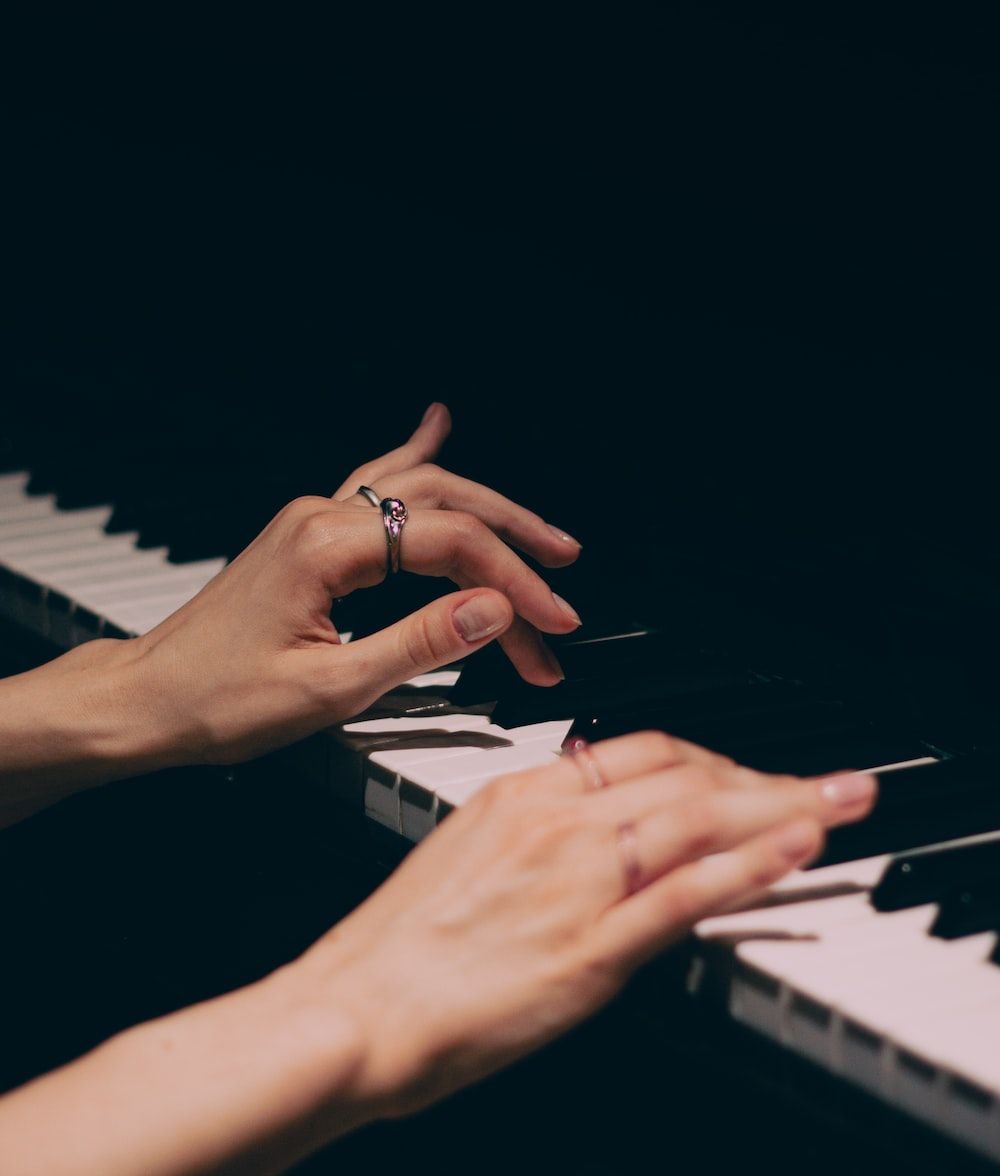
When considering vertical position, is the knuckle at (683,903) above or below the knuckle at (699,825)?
below

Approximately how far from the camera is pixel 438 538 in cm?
138

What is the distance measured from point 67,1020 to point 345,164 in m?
1.20

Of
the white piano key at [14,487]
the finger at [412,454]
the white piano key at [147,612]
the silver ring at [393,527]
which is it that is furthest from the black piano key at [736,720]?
the white piano key at [14,487]

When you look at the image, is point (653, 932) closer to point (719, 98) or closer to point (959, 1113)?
point (959, 1113)

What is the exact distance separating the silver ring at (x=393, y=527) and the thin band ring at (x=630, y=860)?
1.47 ft

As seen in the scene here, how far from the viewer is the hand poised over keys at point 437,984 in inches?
36.7

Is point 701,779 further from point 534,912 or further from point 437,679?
point 437,679

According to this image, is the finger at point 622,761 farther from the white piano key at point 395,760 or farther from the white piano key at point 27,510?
the white piano key at point 27,510

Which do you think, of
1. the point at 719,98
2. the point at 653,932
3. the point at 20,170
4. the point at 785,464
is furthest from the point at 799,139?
the point at 20,170

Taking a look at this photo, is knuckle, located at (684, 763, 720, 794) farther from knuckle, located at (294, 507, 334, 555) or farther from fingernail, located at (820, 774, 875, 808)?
knuckle, located at (294, 507, 334, 555)

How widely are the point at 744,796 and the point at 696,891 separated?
80 millimetres

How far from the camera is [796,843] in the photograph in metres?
0.97

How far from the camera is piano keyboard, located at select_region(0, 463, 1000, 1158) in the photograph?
86cm

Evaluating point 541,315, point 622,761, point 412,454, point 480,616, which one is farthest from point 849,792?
point 541,315
